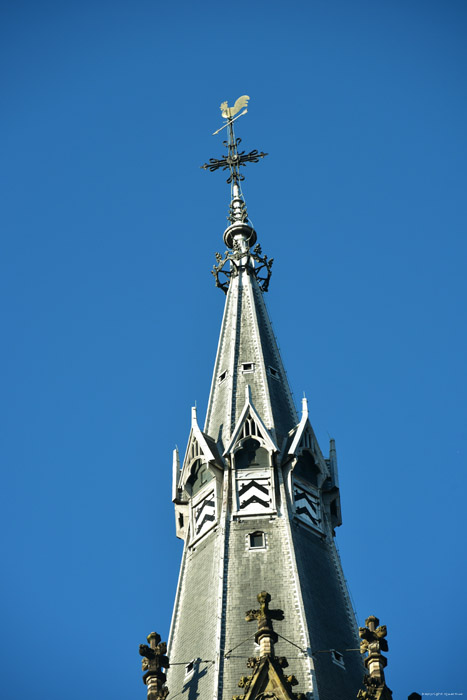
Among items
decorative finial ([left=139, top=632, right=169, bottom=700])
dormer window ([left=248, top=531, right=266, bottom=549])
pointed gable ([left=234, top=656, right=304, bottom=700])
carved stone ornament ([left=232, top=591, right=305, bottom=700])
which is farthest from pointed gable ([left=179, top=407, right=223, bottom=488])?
pointed gable ([left=234, top=656, right=304, bottom=700])

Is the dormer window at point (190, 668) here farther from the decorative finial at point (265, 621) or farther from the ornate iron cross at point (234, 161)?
the ornate iron cross at point (234, 161)

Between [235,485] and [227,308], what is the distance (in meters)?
13.2

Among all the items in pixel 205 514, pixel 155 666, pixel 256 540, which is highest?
pixel 205 514

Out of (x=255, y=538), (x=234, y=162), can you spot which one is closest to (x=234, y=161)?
(x=234, y=162)

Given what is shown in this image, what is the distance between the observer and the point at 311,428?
170ft

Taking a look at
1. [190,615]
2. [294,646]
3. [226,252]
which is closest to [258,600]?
[294,646]

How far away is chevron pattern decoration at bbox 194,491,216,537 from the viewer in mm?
48250

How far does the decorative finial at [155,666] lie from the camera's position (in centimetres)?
4100

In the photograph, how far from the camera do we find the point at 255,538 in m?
46.5

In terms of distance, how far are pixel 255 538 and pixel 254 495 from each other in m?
1.99

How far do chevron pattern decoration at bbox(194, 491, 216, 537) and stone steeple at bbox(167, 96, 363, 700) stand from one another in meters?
0.05

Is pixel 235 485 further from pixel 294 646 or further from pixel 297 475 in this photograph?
pixel 294 646

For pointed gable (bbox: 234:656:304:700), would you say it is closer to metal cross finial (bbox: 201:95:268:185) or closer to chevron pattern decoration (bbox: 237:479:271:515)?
chevron pattern decoration (bbox: 237:479:271:515)

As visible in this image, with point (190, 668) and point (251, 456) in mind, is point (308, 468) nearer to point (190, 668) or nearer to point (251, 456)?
point (251, 456)
